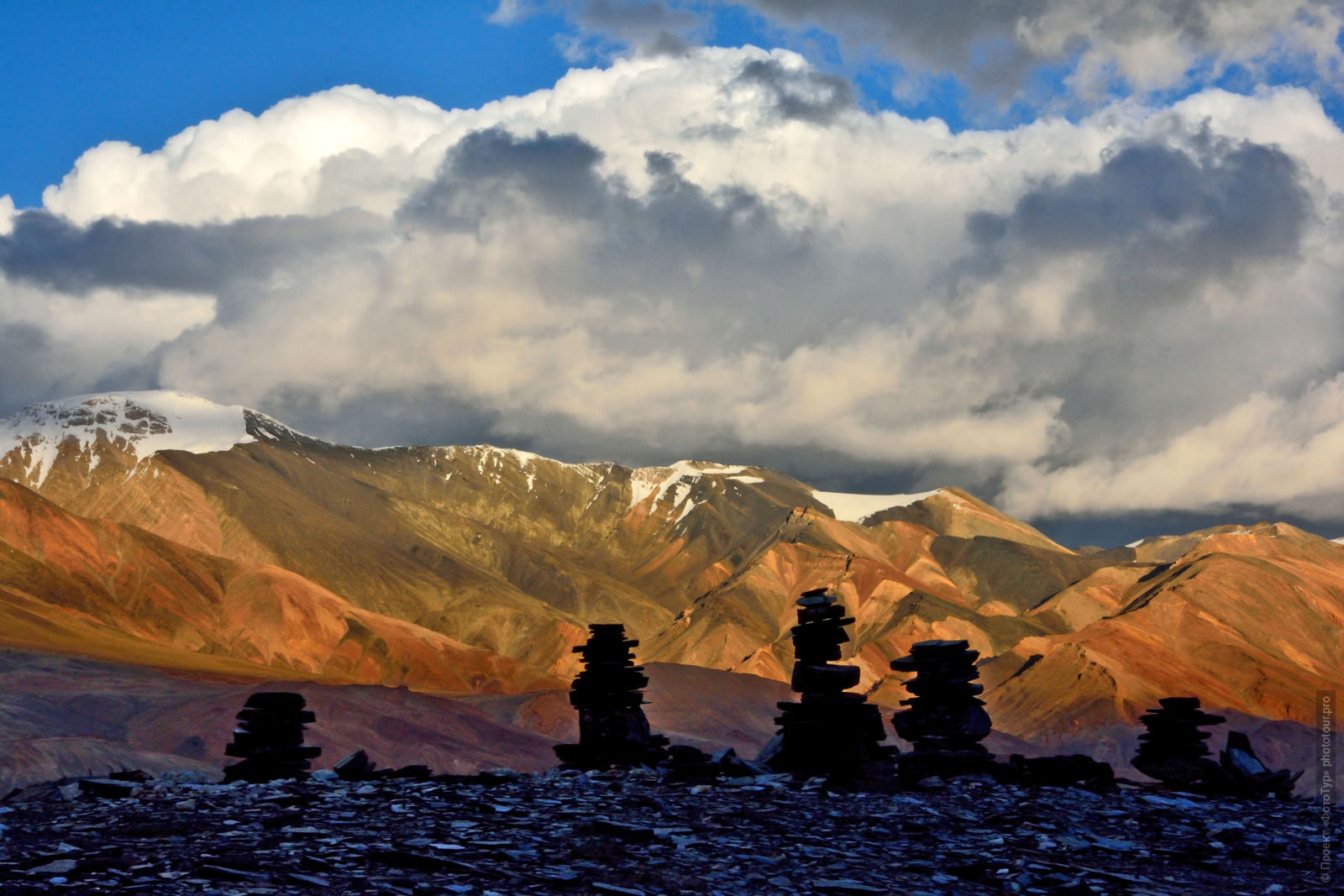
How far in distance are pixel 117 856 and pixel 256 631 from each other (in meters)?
155

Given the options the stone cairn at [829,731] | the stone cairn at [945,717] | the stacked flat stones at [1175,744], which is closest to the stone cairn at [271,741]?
the stone cairn at [829,731]

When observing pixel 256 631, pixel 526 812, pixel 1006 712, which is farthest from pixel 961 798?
pixel 256 631

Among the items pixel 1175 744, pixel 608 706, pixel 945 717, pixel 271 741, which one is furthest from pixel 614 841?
pixel 1175 744

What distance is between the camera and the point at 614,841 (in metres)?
15.3

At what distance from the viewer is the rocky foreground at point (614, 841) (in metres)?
12.6

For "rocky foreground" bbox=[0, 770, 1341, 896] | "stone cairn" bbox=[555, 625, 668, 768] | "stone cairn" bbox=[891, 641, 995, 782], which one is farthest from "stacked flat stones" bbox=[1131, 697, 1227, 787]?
"stone cairn" bbox=[555, 625, 668, 768]

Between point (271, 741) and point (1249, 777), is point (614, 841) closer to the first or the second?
point (271, 741)

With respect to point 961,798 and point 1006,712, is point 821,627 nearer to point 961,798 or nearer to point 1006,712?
point 961,798

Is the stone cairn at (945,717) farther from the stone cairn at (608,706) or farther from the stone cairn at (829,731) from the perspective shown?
the stone cairn at (608,706)

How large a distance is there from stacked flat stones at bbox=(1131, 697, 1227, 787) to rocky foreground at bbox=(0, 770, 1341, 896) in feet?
29.4

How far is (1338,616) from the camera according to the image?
171 m

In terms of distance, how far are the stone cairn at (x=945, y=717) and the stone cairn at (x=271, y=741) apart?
1271cm

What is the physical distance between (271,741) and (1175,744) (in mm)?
20997

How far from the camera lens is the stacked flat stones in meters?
30.3
